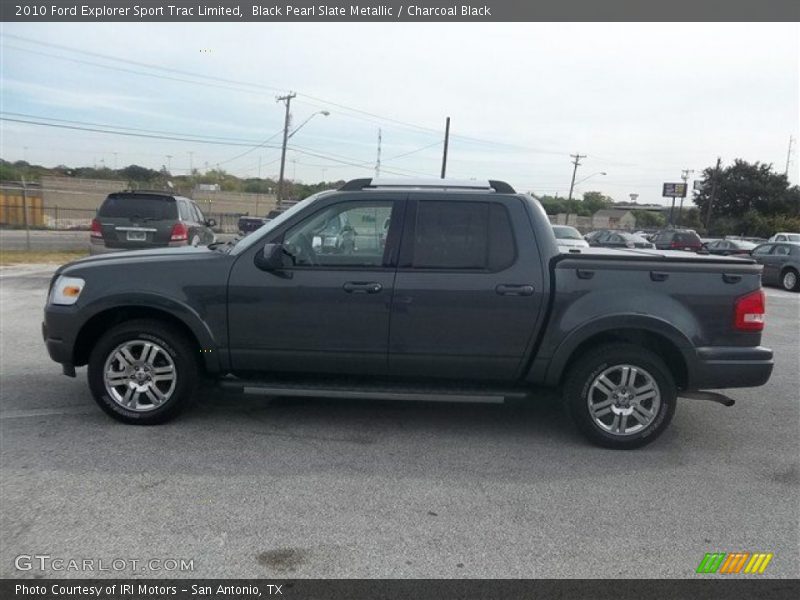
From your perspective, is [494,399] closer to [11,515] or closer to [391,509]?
[391,509]

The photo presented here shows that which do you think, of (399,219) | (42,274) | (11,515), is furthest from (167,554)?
(42,274)

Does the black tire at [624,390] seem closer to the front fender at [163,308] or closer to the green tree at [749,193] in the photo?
the front fender at [163,308]

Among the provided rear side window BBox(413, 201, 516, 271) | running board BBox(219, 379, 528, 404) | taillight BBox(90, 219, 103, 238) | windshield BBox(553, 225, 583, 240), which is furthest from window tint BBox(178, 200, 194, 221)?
windshield BBox(553, 225, 583, 240)

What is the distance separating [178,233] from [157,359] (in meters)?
7.67

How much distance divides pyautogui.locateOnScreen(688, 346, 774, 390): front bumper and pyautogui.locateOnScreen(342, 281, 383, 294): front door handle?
2354 mm

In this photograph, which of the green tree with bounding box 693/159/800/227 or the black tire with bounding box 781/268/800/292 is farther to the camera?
the green tree with bounding box 693/159/800/227

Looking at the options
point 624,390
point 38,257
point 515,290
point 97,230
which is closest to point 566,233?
point 97,230

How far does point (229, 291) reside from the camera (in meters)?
4.55

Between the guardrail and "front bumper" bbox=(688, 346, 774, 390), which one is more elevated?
"front bumper" bbox=(688, 346, 774, 390)

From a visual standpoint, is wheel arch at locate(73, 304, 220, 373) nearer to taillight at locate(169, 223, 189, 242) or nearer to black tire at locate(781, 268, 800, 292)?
taillight at locate(169, 223, 189, 242)

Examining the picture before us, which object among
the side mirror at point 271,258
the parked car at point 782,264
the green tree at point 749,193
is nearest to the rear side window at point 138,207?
the side mirror at point 271,258

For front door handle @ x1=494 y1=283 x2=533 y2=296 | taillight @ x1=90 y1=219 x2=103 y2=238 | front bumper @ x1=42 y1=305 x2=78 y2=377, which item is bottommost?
front bumper @ x1=42 y1=305 x2=78 y2=377

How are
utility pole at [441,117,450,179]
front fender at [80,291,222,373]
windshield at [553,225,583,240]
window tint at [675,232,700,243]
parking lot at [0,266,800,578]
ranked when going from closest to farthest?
Answer: parking lot at [0,266,800,578] < front fender at [80,291,222,373] < windshield at [553,225,583,240] < window tint at [675,232,700,243] < utility pole at [441,117,450,179]

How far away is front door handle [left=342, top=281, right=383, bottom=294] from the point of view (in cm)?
448
